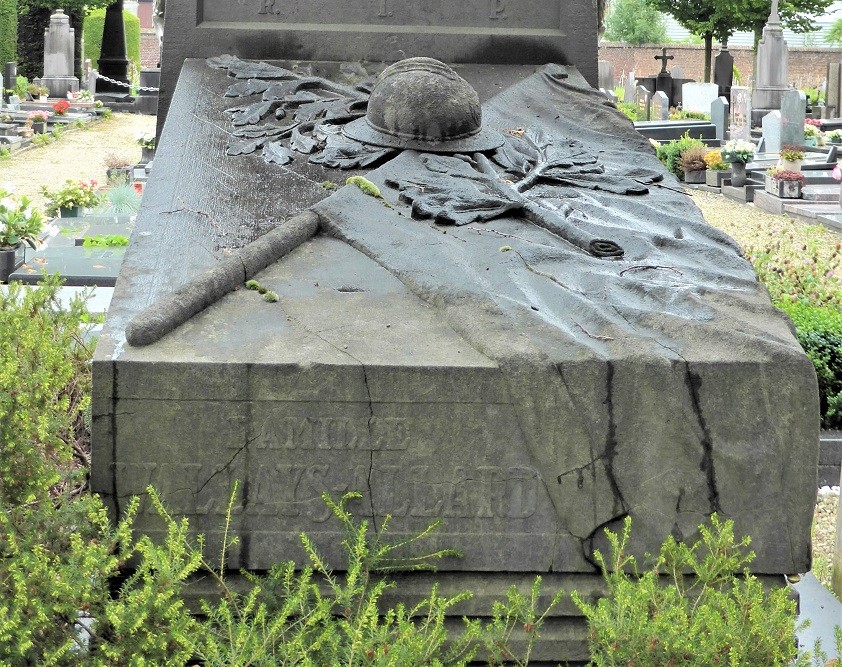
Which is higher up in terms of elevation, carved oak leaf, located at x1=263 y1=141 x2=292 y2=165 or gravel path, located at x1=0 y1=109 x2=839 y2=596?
carved oak leaf, located at x1=263 y1=141 x2=292 y2=165

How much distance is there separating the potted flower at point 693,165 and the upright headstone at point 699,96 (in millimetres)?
10554

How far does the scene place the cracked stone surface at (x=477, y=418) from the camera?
287 centimetres

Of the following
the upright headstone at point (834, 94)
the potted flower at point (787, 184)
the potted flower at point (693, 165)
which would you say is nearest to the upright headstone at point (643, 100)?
the upright headstone at point (834, 94)

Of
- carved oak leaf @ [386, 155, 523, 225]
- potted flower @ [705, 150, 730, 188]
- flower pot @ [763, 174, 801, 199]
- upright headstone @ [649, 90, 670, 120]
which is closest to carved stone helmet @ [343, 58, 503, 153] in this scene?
carved oak leaf @ [386, 155, 523, 225]

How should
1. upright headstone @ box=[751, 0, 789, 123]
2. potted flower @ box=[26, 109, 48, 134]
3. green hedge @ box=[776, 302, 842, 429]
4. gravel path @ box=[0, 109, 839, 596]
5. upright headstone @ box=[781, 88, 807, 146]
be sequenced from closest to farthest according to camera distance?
green hedge @ box=[776, 302, 842, 429] → gravel path @ box=[0, 109, 839, 596] → upright headstone @ box=[781, 88, 807, 146] → potted flower @ box=[26, 109, 48, 134] → upright headstone @ box=[751, 0, 789, 123]

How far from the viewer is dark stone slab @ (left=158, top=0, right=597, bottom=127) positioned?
5.09 meters

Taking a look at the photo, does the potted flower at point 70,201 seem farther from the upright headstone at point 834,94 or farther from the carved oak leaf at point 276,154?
the upright headstone at point 834,94

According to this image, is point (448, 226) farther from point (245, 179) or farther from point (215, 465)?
point (215, 465)

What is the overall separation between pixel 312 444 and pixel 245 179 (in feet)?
4.48

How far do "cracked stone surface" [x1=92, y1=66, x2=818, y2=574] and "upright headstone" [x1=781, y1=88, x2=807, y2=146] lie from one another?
49.1ft

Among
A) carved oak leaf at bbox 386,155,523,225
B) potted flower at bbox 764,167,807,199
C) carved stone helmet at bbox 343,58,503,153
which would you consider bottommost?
potted flower at bbox 764,167,807,199

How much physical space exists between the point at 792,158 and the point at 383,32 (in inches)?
410

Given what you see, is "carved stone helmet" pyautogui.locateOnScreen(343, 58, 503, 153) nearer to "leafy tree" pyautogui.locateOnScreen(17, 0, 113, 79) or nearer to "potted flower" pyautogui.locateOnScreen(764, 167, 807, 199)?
"potted flower" pyautogui.locateOnScreen(764, 167, 807, 199)

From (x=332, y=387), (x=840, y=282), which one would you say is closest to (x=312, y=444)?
(x=332, y=387)
